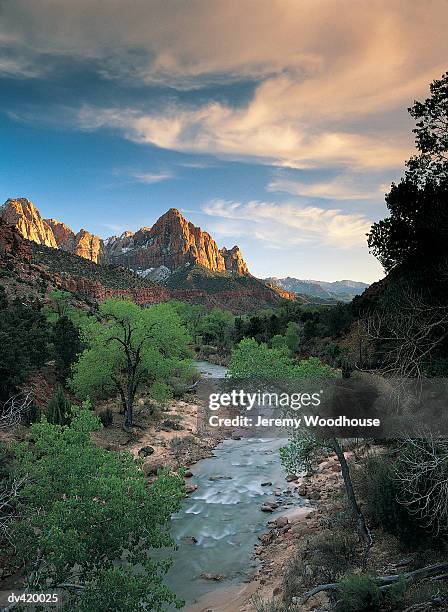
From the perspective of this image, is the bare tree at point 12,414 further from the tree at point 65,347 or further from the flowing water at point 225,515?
the tree at point 65,347

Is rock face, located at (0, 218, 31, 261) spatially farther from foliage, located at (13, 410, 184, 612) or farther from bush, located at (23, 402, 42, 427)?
foliage, located at (13, 410, 184, 612)

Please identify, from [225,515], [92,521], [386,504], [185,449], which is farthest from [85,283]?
[92,521]

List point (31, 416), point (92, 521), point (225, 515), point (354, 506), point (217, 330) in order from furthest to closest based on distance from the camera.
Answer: point (217, 330)
point (31, 416)
point (225, 515)
point (354, 506)
point (92, 521)

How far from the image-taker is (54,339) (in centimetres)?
2973

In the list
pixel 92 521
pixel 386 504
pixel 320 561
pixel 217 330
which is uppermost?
pixel 217 330

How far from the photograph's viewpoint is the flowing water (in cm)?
1291

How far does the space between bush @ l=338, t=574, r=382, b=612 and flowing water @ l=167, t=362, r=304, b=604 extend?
14.9 feet

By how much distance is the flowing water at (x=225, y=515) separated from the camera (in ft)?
42.3

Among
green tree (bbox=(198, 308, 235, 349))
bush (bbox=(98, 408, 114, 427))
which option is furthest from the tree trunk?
green tree (bbox=(198, 308, 235, 349))

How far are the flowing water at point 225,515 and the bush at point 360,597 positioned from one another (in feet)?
14.9

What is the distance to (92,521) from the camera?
8195 mm

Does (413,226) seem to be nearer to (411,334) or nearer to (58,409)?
(411,334)

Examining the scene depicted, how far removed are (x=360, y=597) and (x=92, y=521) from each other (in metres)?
5.71

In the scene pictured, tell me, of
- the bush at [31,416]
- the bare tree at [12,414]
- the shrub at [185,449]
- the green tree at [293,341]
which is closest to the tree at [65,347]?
the bush at [31,416]
